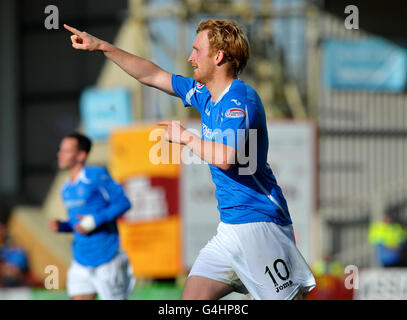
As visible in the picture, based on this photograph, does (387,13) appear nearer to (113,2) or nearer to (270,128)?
(270,128)

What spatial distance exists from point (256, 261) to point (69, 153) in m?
2.91

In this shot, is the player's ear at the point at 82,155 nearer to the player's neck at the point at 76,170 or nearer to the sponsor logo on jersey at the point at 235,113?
the player's neck at the point at 76,170

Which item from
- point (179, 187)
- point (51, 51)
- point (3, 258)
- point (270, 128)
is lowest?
point (3, 258)

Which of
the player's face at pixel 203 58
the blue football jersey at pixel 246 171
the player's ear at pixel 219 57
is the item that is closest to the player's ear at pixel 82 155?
the blue football jersey at pixel 246 171

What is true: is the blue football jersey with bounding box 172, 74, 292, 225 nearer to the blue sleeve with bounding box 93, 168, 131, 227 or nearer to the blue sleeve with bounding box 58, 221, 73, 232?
the blue sleeve with bounding box 93, 168, 131, 227

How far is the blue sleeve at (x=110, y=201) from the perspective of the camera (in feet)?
21.8

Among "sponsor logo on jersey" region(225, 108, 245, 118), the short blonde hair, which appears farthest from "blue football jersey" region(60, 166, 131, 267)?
"sponsor logo on jersey" region(225, 108, 245, 118)

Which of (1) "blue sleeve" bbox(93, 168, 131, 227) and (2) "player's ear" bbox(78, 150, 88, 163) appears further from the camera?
(2) "player's ear" bbox(78, 150, 88, 163)

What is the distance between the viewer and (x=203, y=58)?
4.38m

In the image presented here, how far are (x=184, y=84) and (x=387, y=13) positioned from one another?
14325 millimetres

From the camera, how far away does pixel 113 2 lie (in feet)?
65.1

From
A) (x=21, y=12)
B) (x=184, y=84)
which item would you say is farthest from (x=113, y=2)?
(x=184, y=84)

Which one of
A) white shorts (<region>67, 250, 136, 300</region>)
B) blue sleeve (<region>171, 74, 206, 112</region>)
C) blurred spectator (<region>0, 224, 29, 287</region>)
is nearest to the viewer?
blue sleeve (<region>171, 74, 206, 112</region>)

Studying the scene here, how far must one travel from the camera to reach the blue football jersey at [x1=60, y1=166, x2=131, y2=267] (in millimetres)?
6672
